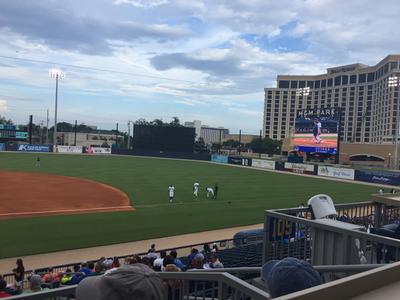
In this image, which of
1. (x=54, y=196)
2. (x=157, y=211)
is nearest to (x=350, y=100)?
(x=157, y=211)

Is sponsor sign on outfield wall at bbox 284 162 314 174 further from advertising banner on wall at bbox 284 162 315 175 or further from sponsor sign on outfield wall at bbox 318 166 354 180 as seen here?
sponsor sign on outfield wall at bbox 318 166 354 180

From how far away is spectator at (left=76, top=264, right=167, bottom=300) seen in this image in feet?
6.47

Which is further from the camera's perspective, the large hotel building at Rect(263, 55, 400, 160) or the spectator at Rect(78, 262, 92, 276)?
the large hotel building at Rect(263, 55, 400, 160)

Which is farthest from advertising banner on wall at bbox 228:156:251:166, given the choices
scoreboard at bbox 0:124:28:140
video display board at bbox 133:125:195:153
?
scoreboard at bbox 0:124:28:140

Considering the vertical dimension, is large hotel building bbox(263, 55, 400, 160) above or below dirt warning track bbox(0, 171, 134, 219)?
above

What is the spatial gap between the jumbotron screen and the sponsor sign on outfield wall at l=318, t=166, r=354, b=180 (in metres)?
3.50

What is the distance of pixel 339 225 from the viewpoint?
5.49 meters

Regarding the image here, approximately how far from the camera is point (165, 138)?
7588 centimetres

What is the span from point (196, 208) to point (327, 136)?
98.9 feet

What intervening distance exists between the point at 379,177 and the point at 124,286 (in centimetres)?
5167

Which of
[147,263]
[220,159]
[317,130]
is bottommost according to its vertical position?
[147,263]

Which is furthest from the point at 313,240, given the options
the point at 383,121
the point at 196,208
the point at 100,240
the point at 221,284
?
the point at 383,121

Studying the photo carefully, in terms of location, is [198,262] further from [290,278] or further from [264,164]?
[264,164]

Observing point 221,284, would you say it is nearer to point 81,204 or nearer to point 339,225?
point 339,225
